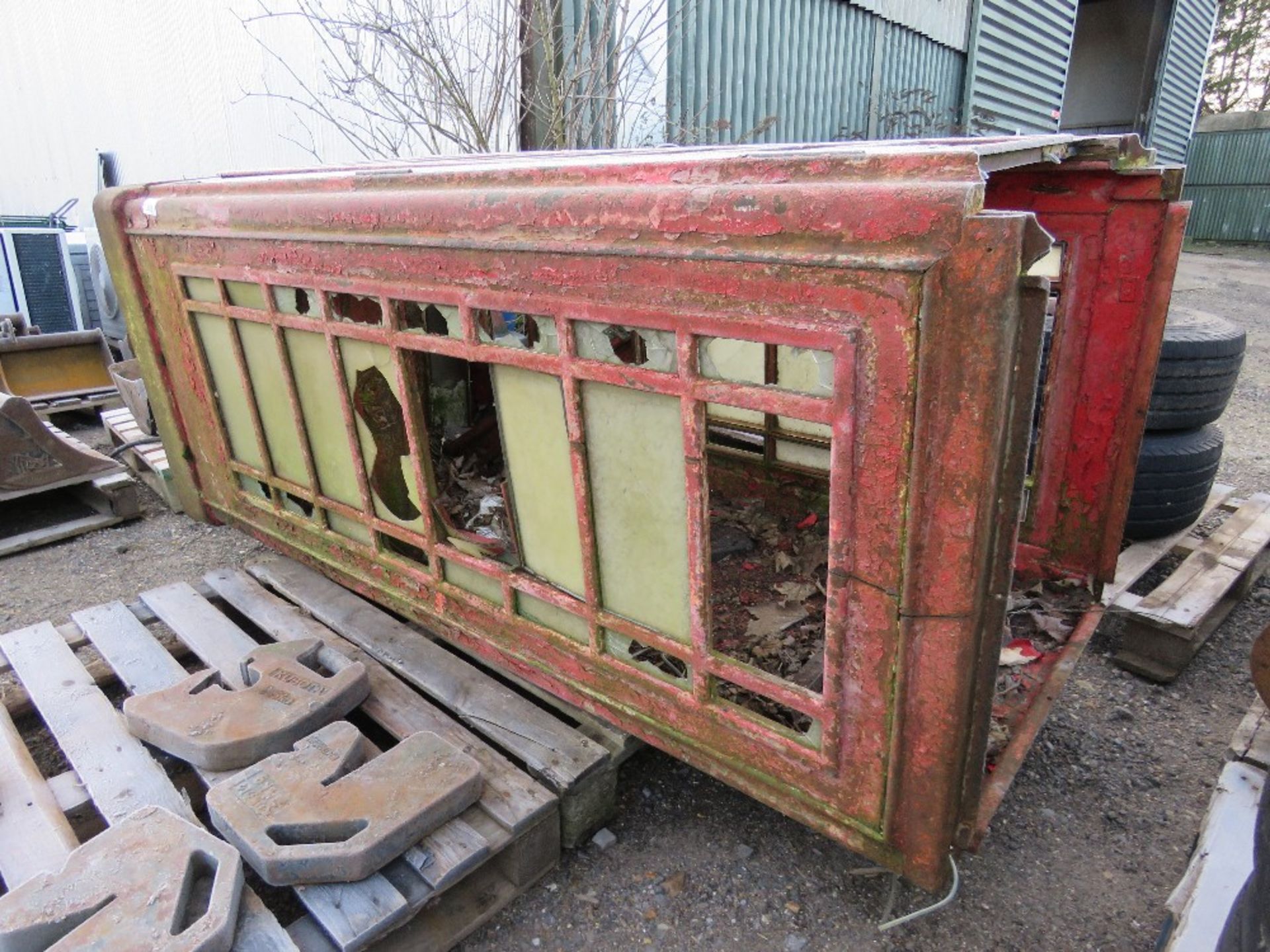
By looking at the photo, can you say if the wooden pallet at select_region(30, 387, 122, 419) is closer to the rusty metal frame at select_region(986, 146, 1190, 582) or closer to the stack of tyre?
the rusty metal frame at select_region(986, 146, 1190, 582)

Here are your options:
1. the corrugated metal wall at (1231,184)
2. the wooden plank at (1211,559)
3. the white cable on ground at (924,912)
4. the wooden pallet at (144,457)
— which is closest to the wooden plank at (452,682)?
the white cable on ground at (924,912)

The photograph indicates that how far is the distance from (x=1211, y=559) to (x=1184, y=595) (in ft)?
1.25

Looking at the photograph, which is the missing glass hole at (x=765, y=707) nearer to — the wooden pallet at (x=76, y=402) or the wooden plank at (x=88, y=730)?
the wooden plank at (x=88, y=730)

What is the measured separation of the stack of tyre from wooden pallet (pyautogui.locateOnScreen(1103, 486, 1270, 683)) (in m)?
0.15

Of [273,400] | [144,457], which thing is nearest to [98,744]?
[273,400]

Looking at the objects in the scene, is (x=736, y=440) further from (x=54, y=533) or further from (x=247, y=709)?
(x=54, y=533)

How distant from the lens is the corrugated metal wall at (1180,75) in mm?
11414

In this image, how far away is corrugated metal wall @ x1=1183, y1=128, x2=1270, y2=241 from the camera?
605 inches

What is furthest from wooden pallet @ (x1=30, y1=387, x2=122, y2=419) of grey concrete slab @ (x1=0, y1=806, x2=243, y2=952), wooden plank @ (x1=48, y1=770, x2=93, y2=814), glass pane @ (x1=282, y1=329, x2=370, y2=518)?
grey concrete slab @ (x1=0, y1=806, x2=243, y2=952)

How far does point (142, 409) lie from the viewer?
196 inches

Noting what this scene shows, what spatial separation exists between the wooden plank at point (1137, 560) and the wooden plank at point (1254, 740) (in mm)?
934

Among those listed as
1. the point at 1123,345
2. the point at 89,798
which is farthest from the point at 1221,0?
the point at 89,798

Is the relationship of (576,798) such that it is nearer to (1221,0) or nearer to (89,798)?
(89,798)

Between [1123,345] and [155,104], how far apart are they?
31.6 feet
